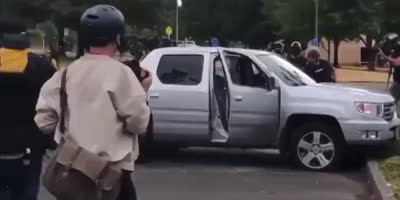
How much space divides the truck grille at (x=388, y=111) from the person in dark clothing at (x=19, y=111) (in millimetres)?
6609

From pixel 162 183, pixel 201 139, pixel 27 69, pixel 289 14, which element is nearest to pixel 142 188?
pixel 162 183

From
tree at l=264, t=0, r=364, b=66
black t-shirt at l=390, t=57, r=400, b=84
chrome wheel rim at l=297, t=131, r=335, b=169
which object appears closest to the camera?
chrome wheel rim at l=297, t=131, r=335, b=169

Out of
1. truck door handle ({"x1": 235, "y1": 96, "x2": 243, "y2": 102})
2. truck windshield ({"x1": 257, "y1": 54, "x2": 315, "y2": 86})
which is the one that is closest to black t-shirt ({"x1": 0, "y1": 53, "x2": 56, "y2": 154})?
truck door handle ({"x1": 235, "y1": 96, "x2": 243, "y2": 102})

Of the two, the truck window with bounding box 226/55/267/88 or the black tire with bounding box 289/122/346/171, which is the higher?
the truck window with bounding box 226/55/267/88

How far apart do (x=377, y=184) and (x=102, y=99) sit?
617 centimetres

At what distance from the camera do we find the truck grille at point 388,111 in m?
11.8

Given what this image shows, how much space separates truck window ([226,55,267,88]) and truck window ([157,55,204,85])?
43cm

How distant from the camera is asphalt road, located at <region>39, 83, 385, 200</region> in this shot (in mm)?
10312

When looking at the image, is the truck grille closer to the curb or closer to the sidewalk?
the curb

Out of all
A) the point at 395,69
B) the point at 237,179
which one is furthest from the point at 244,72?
the point at 395,69

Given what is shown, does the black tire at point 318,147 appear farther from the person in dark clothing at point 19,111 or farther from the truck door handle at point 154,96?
the person in dark clothing at point 19,111

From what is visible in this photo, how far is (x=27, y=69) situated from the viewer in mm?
6023

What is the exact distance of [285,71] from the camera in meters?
12.5

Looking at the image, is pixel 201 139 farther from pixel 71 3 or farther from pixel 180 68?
pixel 71 3
